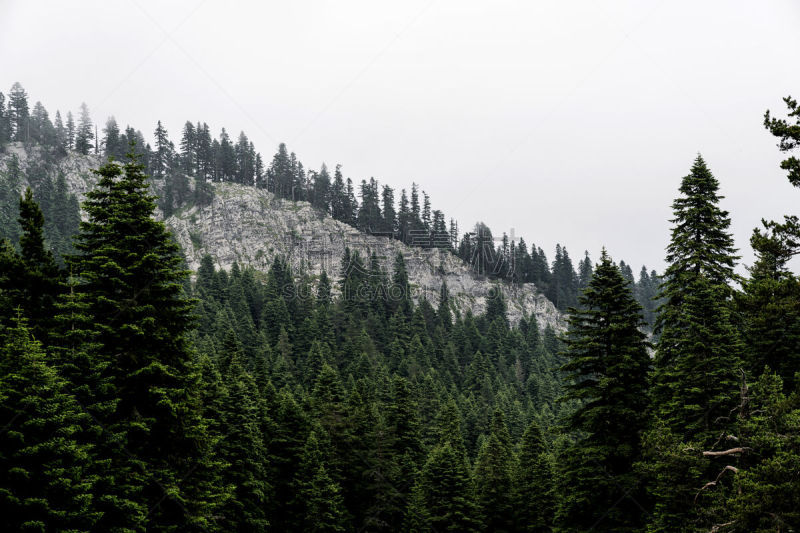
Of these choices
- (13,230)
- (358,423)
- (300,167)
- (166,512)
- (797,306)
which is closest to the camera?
(797,306)

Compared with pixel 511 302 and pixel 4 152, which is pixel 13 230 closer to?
pixel 4 152

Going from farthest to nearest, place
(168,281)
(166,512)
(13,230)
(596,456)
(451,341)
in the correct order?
1. (13,230)
2. (451,341)
3. (596,456)
4. (168,281)
5. (166,512)

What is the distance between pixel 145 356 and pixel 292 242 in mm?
135674

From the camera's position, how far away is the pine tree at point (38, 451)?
1417cm

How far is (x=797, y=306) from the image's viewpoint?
1380 cm

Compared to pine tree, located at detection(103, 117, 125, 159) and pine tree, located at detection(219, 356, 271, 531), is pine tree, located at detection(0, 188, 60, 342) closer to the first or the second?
pine tree, located at detection(219, 356, 271, 531)

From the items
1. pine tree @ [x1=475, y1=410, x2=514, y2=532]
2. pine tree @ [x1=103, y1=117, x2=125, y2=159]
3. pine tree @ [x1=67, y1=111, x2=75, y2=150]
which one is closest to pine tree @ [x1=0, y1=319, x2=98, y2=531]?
pine tree @ [x1=475, y1=410, x2=514, y2=532]

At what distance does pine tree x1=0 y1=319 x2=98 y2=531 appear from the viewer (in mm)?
14172

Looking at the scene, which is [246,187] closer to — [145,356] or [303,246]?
[303,246]

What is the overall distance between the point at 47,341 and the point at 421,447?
3840 cm

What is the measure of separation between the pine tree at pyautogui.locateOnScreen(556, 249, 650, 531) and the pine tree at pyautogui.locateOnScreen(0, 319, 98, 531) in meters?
18.3

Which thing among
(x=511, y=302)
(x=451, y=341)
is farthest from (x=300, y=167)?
(x=451, y=341)

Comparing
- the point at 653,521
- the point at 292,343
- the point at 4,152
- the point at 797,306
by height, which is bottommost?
the point at 653,521

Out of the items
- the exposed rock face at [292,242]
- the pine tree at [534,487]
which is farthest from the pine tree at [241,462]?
the exposed rock face at [292,242]
